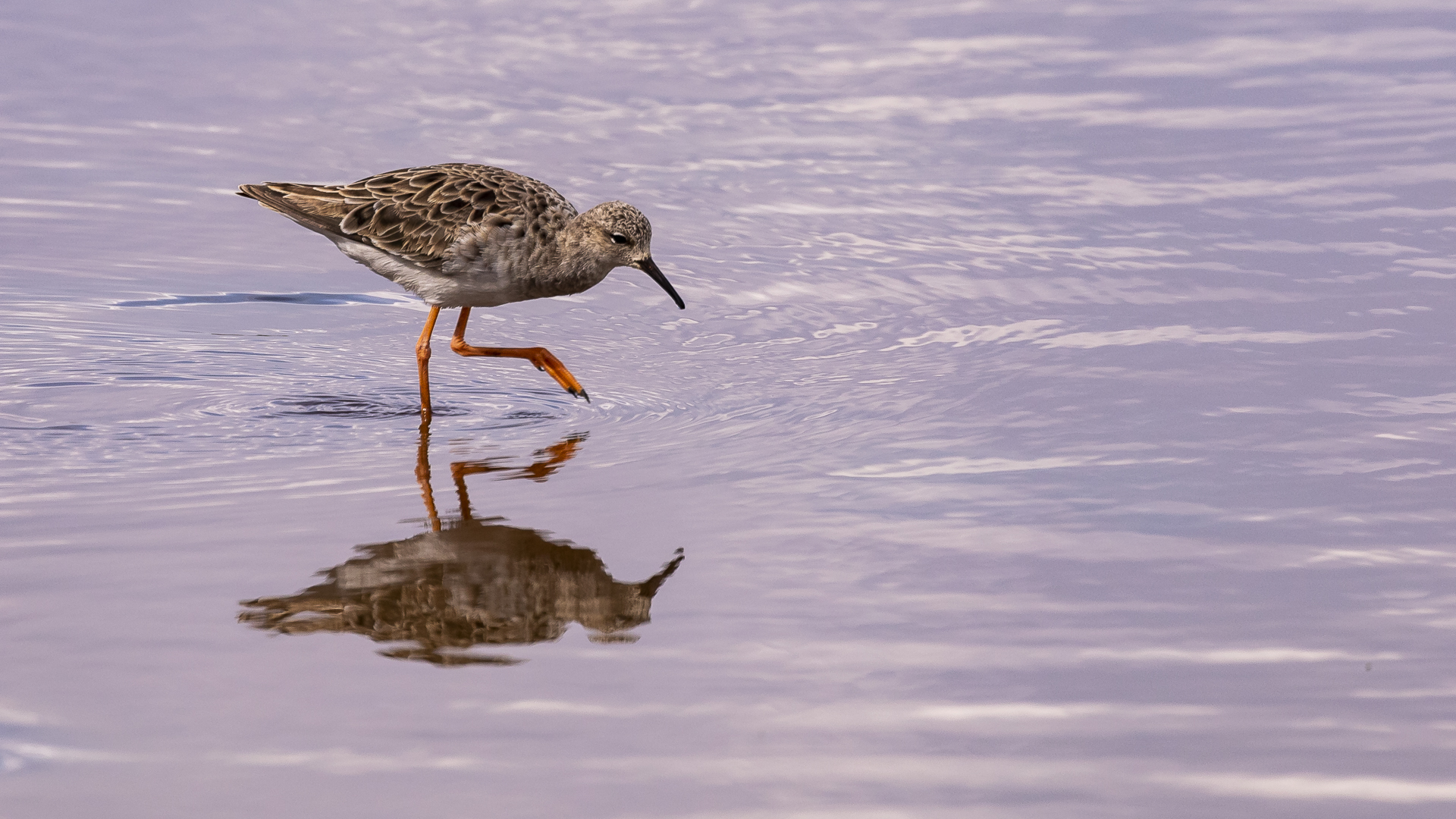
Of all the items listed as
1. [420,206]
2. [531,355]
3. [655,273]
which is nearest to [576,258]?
[655,273]

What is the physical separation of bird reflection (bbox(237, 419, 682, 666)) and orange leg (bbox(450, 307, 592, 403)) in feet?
6.20

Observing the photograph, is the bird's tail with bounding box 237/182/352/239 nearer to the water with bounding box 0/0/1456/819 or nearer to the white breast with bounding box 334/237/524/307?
the white breast with bounding box 334/237/524/307

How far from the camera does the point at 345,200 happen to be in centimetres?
Result: 994

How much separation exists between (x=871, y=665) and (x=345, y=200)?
5347 mm

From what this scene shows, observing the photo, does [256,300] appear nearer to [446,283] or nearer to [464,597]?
[446,283]

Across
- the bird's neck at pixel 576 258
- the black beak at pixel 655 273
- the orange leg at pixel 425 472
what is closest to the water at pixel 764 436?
the orange leg at pixel 425 472

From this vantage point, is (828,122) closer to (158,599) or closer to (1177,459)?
(1177,459)

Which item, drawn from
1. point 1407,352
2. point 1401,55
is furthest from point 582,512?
point 1401,55

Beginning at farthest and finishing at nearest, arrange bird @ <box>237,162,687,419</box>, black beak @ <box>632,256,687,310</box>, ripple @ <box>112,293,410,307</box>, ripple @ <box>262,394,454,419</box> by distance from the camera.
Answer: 1. ripple @ <box>112,293,410,307</box>
2. black beak @ <box>632,256,687,310</box>
3. bird @ <box>237,162,687,419</box>
4. ripple @ <box>262,394,454,419</box>

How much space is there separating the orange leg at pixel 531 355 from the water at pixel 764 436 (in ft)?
0.38

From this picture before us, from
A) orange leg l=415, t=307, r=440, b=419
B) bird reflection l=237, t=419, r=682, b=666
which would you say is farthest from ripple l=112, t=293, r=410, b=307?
bird reflection l=237, t=419, r=682, b=666

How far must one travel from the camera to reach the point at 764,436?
26.9 ft

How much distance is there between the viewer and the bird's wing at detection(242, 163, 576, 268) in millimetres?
9445

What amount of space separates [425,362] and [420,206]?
1.01m
